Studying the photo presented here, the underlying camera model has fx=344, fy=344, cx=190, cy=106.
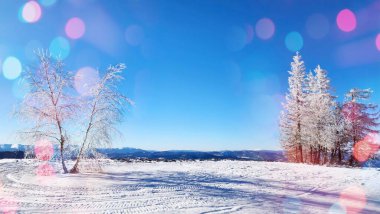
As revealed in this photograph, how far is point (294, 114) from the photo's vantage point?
43000mm

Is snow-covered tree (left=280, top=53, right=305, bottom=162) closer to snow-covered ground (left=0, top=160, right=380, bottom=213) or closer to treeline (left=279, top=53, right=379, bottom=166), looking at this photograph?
treeline (left=279, top=53, right=379, bottom=166)

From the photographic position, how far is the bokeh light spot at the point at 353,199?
1155 centimetres

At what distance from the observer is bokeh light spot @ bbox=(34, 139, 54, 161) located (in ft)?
70.7

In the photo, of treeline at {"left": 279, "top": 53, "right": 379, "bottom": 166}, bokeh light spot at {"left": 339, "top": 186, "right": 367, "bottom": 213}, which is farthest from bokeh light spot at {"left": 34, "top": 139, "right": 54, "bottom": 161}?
treeline at {"left": 279, "top": 53, "right": 379, "bottom": 166}

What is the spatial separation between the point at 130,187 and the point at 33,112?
9659 millimetres

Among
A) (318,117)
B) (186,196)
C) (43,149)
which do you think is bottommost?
(186,196)

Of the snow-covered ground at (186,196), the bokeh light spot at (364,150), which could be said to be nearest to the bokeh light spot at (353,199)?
the snow-covered ground at (186,196)

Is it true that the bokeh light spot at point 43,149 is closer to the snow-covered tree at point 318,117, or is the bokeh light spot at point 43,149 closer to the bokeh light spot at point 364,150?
the snow-covered tree at point 318,117

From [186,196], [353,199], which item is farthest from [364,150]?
[186,196]

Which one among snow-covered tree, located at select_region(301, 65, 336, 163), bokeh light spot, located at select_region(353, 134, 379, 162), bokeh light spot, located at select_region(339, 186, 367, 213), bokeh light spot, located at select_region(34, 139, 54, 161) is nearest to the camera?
bokeh light spot, located at select_region(339, 186, 367, 213)

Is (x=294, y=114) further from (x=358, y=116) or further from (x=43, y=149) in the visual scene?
(x=43, y=149)

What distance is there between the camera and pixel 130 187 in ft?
51.1

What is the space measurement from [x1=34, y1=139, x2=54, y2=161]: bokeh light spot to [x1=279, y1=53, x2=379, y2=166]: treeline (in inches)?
1161

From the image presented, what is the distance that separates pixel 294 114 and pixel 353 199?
3040cm
